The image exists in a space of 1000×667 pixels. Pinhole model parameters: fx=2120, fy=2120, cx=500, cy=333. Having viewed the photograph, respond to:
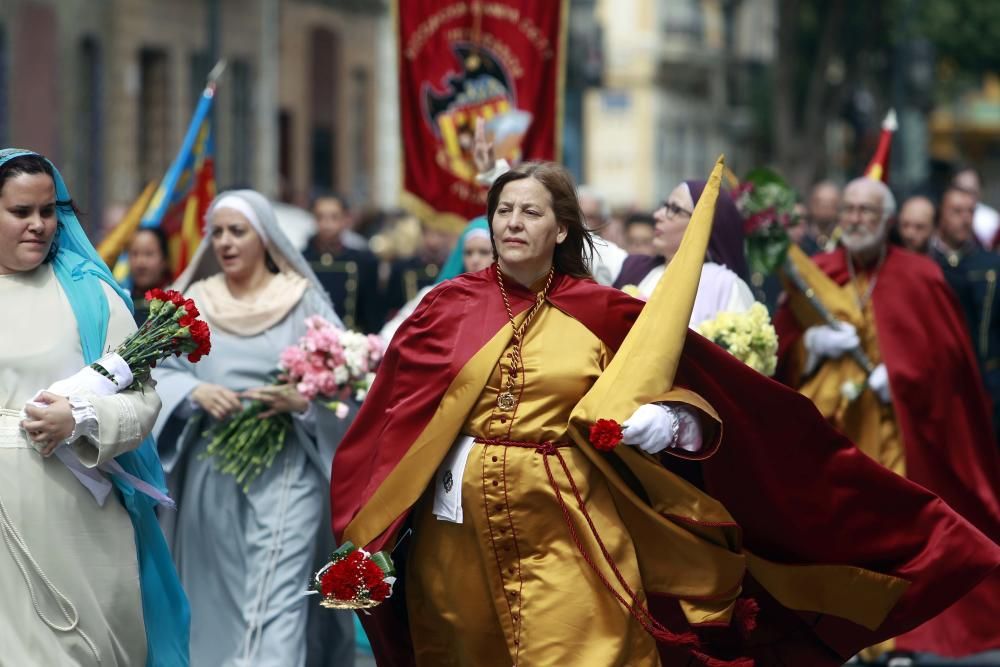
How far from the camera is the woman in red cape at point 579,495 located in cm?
660

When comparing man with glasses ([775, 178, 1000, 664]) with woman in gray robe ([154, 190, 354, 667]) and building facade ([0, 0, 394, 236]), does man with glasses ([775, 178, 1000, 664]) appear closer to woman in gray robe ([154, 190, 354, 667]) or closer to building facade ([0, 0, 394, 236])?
woman in gray robe ([154, 190, 354, 667])

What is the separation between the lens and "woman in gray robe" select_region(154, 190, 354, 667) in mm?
8422

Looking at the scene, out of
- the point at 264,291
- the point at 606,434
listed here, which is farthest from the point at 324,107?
the point at 606,434

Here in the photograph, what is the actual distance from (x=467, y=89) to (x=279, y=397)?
162 inches

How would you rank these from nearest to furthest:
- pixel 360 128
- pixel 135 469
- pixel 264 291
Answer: pixel 135 469 < pixel 264 291 < pixel 360 128

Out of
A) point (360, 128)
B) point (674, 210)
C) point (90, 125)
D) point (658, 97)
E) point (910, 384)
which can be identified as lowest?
point (658, 97)

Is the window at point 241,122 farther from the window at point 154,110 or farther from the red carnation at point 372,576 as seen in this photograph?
the red carnation at point 372,576

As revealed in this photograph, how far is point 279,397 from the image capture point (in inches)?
332

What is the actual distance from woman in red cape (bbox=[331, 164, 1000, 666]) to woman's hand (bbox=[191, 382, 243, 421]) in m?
1.35

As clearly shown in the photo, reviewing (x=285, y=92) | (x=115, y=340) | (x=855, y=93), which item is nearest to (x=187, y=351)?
(x=115, y=340)

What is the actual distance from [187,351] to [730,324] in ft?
6.87

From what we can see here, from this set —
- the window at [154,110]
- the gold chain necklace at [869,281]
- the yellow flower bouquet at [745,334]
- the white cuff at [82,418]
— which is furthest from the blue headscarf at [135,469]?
the window at [154,110]

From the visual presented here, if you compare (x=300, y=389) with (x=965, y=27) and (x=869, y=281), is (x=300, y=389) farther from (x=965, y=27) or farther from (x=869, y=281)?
(x=965, y=27)

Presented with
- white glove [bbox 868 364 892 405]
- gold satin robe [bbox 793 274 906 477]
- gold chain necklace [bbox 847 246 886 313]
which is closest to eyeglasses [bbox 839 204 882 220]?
gold chain necklace [bbox 847 246 886 313]
